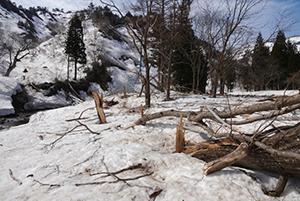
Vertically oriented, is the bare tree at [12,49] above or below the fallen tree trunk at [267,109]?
above

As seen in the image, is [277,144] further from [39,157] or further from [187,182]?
[39,157]

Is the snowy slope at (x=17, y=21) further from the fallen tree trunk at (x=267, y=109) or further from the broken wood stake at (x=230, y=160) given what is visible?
the broken wood stake at (x=230, y=160)

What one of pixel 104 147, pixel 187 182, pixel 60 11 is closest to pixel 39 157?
pixel 104 147

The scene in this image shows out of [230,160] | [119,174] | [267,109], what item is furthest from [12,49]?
[267,109]

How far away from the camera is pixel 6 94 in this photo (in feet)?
44.7

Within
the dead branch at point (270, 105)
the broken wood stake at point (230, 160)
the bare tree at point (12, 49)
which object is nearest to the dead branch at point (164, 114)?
the dead branch at point (270, 105)

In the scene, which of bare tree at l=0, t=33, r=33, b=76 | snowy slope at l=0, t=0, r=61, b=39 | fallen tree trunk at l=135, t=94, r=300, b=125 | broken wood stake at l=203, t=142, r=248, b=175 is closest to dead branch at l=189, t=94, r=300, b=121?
fallen tree trunk at l=135, t=94, r=300, b=125

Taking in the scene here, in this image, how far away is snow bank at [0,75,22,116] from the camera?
11.8 meters

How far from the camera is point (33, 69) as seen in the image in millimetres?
22703

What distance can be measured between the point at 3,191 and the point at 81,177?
0.91m

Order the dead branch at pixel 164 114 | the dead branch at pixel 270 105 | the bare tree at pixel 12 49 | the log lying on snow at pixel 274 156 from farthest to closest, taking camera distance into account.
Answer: the bare tree at pixel 12 49, the dead branch at pixel 164 114, the dead branch at pixel 270 105, the log lying on snow at pixel 274 156

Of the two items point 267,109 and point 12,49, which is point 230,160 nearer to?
point 267,109

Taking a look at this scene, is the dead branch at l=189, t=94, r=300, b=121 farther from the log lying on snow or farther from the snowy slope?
the snowy slope

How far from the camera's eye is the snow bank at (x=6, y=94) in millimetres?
11805
